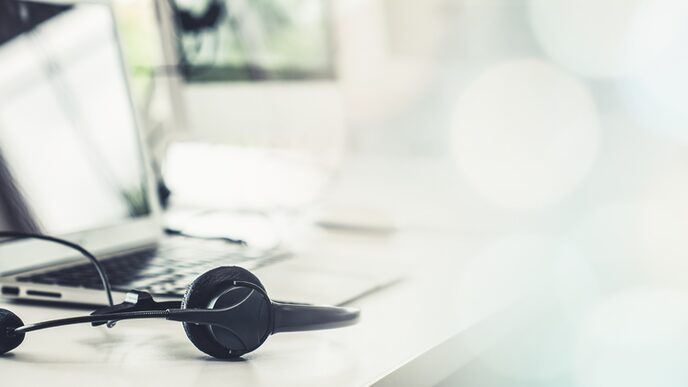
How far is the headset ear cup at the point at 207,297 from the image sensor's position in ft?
1.70

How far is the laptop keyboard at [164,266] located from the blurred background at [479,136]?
0.22 meters

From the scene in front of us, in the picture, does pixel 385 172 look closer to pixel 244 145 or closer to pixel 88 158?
pixel 244 145

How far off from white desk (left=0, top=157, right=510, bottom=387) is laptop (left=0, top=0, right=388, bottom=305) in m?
0.05

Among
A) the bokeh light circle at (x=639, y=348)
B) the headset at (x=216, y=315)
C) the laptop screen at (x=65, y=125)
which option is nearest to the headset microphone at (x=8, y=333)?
the headset at (x=216, y=315)

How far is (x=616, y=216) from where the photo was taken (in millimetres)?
1095

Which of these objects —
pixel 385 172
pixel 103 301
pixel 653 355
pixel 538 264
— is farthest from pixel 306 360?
pixel 385 172

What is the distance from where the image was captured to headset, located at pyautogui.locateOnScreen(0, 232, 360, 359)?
20.1 inches

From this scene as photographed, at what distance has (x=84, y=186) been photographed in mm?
876

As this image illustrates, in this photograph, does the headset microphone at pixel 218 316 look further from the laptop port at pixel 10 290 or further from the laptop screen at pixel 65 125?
the laptop screen at pixel 65 125

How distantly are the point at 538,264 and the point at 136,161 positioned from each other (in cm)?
54

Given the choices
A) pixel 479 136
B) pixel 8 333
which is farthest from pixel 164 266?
pixel 479 136

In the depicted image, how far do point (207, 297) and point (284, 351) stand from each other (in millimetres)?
76

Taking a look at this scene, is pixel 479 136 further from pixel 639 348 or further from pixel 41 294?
pixel 41 294

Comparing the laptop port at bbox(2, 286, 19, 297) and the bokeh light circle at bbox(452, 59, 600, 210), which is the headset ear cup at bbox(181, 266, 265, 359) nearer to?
the laptop port at bbox(2, 286, 19, 297)
